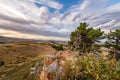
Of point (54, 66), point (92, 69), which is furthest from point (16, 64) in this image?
point (92, 69)

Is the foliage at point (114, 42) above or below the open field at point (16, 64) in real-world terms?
above

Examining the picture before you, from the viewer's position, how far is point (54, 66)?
2252cm

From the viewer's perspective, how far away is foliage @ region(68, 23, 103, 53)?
73.1 meters

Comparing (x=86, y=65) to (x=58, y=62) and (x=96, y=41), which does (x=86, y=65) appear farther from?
(x=96, y=41)

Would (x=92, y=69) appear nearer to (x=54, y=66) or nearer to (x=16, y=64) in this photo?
(x=54, y=66)

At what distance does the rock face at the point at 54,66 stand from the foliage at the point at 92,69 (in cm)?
201

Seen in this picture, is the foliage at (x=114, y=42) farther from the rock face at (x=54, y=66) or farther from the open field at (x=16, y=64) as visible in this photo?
the rock face at (x=54, y=66)

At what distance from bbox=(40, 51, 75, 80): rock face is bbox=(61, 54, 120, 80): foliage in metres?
2.01

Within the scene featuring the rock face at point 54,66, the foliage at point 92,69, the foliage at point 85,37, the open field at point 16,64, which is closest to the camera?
the foliage at point 92,69

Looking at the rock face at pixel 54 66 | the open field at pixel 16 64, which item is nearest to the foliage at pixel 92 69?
the rock face at pixel 54 66

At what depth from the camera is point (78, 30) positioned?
75062mm

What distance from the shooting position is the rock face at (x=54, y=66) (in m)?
21.0

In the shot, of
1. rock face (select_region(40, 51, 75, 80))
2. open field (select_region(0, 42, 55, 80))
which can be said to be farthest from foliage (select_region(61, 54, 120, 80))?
open field (select_region(0, 42, 55, 80))

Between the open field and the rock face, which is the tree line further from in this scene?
the rock face
